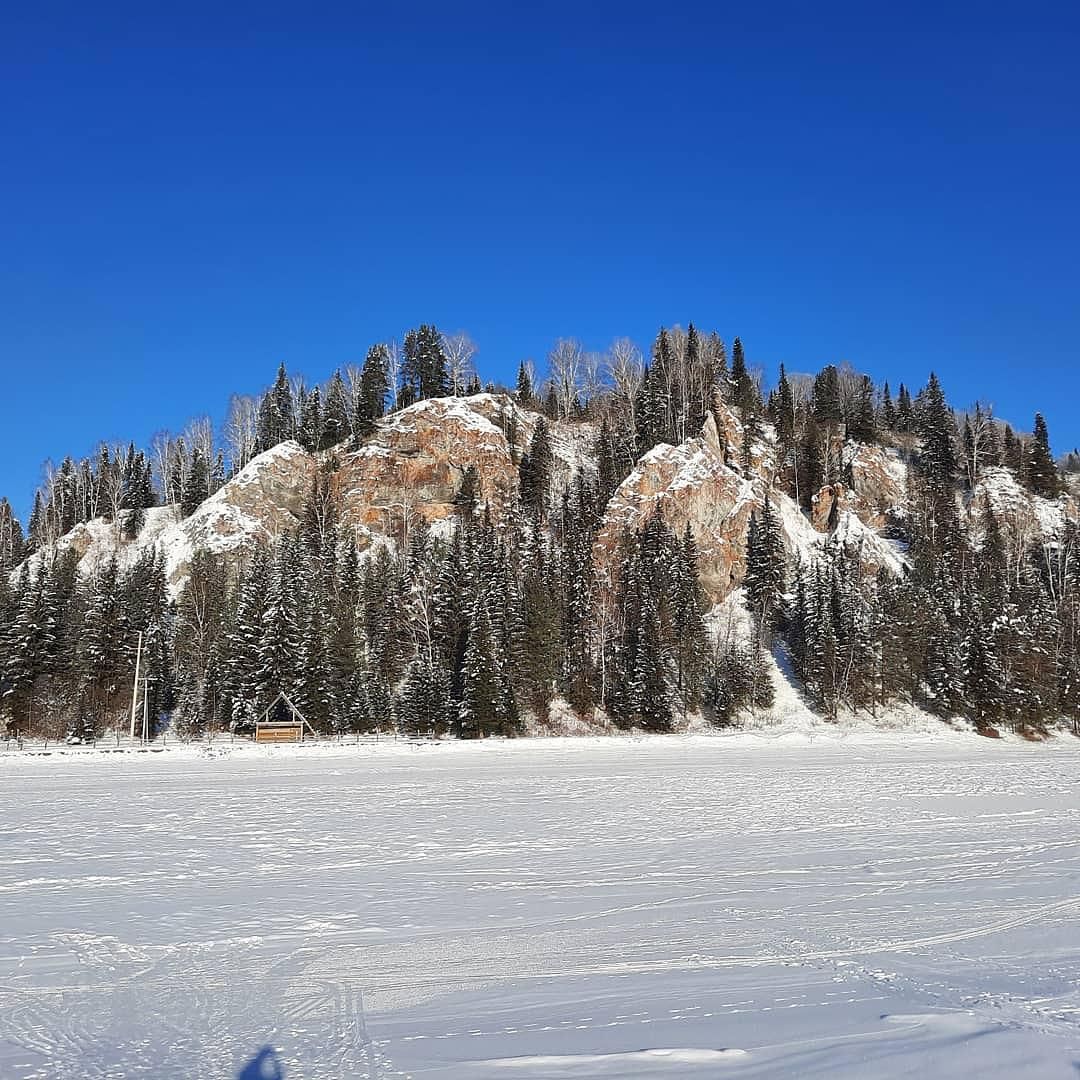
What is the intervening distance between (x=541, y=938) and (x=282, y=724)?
39544 millimetres

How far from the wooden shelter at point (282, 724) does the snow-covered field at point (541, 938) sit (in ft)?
78.5

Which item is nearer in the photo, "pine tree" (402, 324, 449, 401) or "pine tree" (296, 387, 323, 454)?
"pine tree" (296, 387, 323, 454)

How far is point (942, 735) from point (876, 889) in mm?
49362

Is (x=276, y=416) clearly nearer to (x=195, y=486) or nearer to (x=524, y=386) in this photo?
(x=195, y=486)

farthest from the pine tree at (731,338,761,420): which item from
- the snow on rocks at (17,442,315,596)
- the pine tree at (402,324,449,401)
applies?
the snow on rocks at (17,442,315,596)

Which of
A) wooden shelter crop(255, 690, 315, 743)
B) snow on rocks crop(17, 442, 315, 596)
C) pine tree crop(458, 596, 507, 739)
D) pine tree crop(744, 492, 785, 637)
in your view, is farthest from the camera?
snow on rocks crop(17, 442, 315, 596)

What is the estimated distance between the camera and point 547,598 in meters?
61.3

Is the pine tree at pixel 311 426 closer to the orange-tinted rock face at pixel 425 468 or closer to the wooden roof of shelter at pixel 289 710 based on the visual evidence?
the orange-tinted rock face at pixel 425 468

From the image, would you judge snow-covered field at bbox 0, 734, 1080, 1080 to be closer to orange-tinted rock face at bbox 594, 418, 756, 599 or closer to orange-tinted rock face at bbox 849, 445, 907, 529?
orange-tinted rock face at bbox 594, 418, 756, 599

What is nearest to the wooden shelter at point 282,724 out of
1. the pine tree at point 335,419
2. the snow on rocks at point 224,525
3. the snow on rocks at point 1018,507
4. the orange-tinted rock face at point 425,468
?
the snow on rocks at point 224,525

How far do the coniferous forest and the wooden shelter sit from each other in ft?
3.16

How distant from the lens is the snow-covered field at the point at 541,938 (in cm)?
573

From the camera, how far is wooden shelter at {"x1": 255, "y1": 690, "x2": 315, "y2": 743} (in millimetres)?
44875

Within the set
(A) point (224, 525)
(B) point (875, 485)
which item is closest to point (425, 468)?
(A) point (224, 525)
